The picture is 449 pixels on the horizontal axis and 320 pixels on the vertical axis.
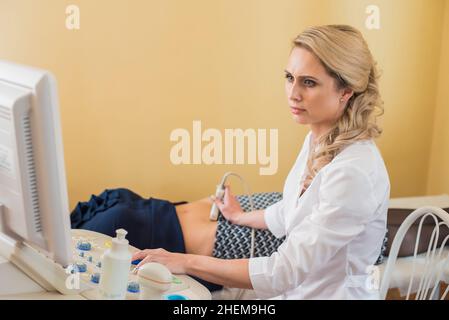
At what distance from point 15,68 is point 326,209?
60 cm

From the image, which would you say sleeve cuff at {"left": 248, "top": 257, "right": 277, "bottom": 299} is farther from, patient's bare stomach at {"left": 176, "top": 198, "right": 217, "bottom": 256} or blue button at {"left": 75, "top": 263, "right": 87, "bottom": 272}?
patient's bare stomach at {"left": 176, "top": 198, "right": 217, "bottom": 256}

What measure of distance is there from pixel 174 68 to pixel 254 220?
3.37 feet

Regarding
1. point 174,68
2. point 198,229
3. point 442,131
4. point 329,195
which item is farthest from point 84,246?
point 442,131

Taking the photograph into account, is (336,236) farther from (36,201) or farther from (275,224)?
(36,201)

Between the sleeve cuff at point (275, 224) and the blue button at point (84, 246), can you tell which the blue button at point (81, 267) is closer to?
the blue button at point (84, 246)

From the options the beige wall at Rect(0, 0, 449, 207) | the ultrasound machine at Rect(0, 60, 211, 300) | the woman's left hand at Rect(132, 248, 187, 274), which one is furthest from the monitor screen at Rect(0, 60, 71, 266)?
the beige wall at Rect(0, 0, 449, 207)

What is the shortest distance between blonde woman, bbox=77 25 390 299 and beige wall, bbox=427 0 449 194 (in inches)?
64.0

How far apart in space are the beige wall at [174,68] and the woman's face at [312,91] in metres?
1.36

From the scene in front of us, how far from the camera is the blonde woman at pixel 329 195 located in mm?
1224

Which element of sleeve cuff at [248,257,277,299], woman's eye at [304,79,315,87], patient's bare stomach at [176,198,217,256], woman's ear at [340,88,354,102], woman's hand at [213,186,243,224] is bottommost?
patient's bare stomach at [176,198,217,256]

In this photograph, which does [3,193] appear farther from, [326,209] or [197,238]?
[197,238]

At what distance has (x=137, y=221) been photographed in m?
2.15

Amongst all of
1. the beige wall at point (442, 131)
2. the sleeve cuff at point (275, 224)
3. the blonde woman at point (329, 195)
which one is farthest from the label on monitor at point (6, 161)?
the beige wall at point (442, 131)

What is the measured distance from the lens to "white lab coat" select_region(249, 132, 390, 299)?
1.22 meters
